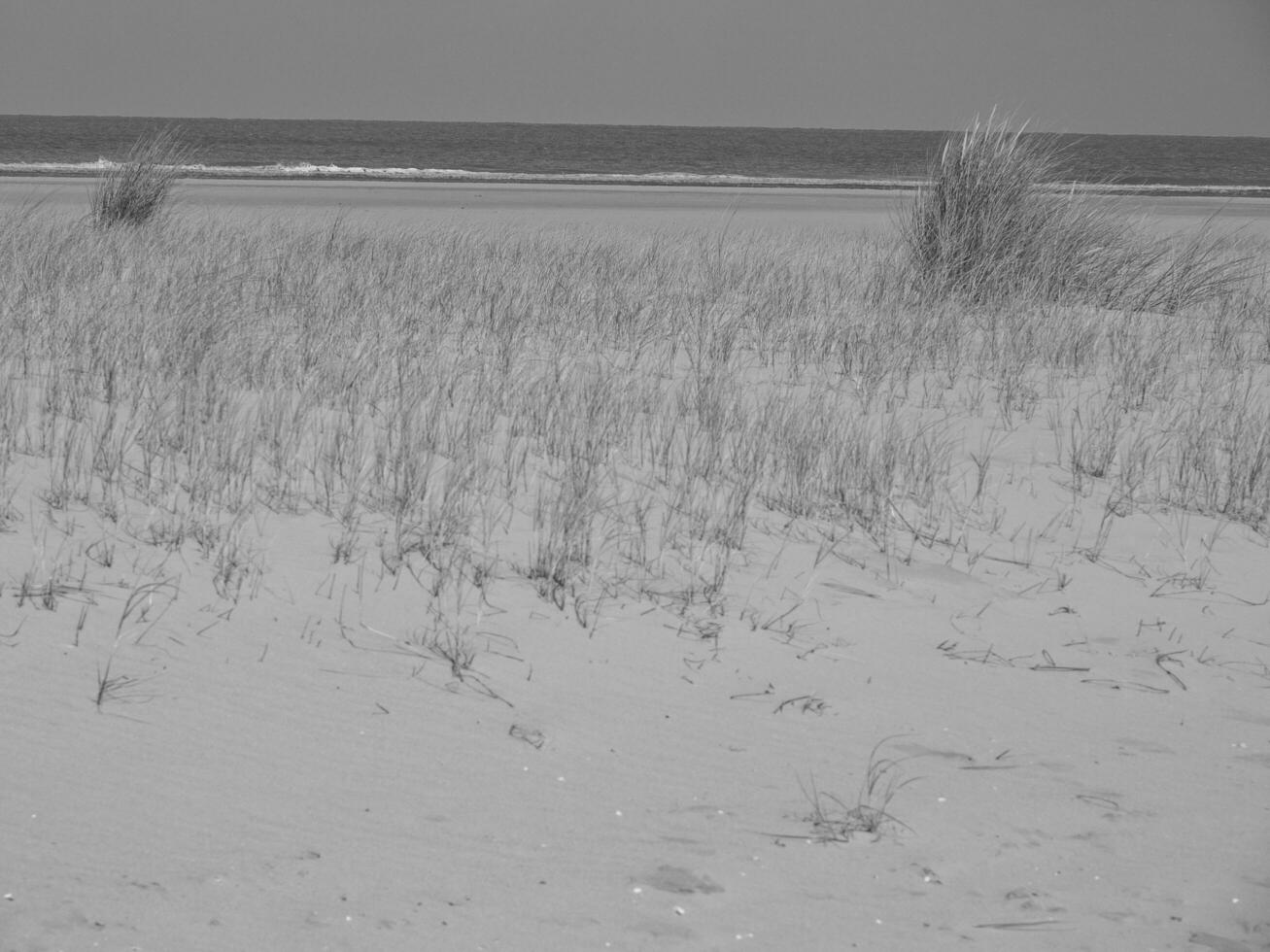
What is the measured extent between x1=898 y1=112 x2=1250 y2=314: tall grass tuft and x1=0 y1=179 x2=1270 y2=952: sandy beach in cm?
261

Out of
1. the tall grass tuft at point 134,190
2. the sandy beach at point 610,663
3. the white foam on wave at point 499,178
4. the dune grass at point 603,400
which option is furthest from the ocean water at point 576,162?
the sandy beach at point 610,663

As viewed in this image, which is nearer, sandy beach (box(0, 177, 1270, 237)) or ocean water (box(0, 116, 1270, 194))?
sandy beach (box(0, 177, 1270, 237))

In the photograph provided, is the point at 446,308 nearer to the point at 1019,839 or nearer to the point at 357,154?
the point at 1019,839

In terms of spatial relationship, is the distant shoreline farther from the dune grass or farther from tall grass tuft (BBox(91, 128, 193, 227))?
the dune grass

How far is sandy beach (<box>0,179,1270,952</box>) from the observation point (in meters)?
2.01

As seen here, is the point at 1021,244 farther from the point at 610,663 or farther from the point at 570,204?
the point at 570,204

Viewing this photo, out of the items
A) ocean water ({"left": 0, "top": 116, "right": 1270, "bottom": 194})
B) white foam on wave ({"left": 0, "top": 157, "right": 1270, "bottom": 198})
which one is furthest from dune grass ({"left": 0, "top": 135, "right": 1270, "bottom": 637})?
white foam on wave ({"left": 0, "top": 157, "right": 1270, "bottom": 198})

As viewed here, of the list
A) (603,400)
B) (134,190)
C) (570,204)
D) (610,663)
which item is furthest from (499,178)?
(610,663)

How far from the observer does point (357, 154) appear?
46.5 meters

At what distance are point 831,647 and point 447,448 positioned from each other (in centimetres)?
170

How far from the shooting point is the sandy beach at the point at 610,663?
201 centimetres

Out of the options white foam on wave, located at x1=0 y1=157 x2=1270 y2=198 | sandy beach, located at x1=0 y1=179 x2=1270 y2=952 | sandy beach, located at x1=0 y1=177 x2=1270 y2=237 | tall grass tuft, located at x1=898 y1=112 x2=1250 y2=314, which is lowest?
sandy beach, located at x1=0 y1=179 x2=1270 y2=952

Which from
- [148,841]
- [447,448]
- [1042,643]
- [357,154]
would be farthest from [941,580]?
[357,154]

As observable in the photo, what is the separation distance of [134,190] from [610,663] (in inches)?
364
